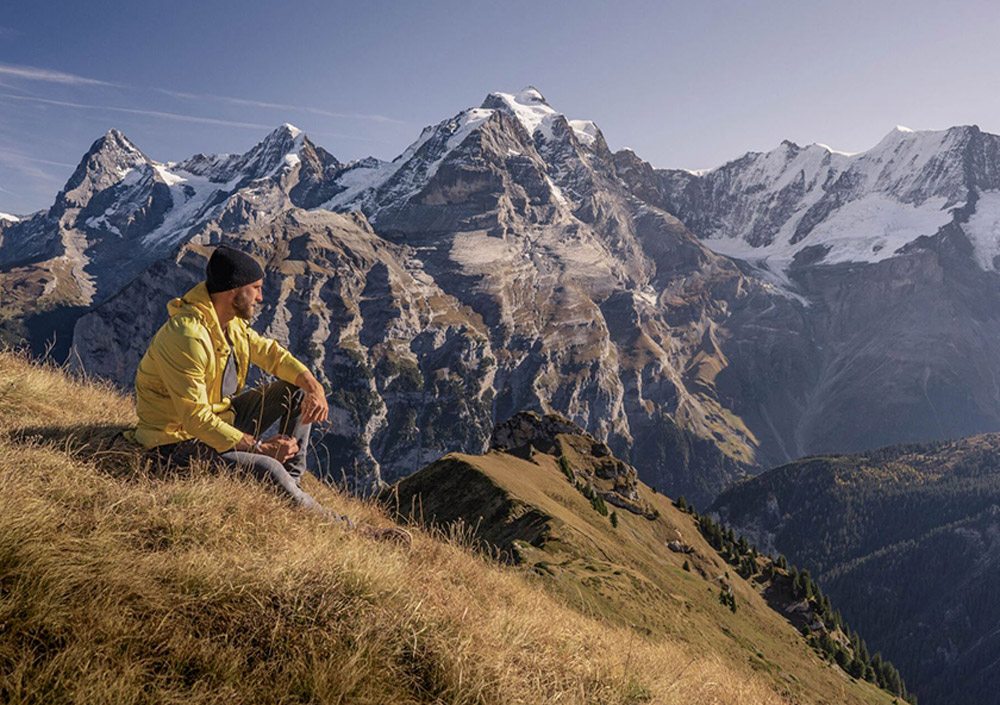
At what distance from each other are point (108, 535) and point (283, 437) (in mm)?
3807

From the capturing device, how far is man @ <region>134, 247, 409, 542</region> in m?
8.30

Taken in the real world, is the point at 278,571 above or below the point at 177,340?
below

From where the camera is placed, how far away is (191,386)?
8.34 m

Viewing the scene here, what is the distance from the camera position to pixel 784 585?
4028 inches

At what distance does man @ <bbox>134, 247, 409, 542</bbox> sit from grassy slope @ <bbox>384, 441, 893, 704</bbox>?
2.70 metres

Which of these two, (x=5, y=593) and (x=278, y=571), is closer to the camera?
(x=5, y=593)

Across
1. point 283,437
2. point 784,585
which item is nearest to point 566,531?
point 283,437

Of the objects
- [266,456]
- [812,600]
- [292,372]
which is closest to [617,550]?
[292,372]

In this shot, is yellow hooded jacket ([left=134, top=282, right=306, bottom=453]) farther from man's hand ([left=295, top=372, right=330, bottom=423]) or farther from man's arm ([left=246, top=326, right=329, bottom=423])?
man's hand ([left=295, top=372, right=330, bottom=423])

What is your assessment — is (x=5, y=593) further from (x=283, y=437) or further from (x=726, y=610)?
(x=726, y=610)

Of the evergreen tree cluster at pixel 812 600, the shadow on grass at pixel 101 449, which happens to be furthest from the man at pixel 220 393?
the evergreen tree cluster at pixel 812 600

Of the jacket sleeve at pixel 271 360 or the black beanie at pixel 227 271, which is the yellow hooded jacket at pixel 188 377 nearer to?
the black beanie at pixel 227 271

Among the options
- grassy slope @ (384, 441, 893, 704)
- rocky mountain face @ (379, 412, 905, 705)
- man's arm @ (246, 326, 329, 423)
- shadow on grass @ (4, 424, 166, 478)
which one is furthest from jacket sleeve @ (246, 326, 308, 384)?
rocky mountain face @ (379, 412, 905, 705)

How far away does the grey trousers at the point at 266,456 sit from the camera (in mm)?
8664
